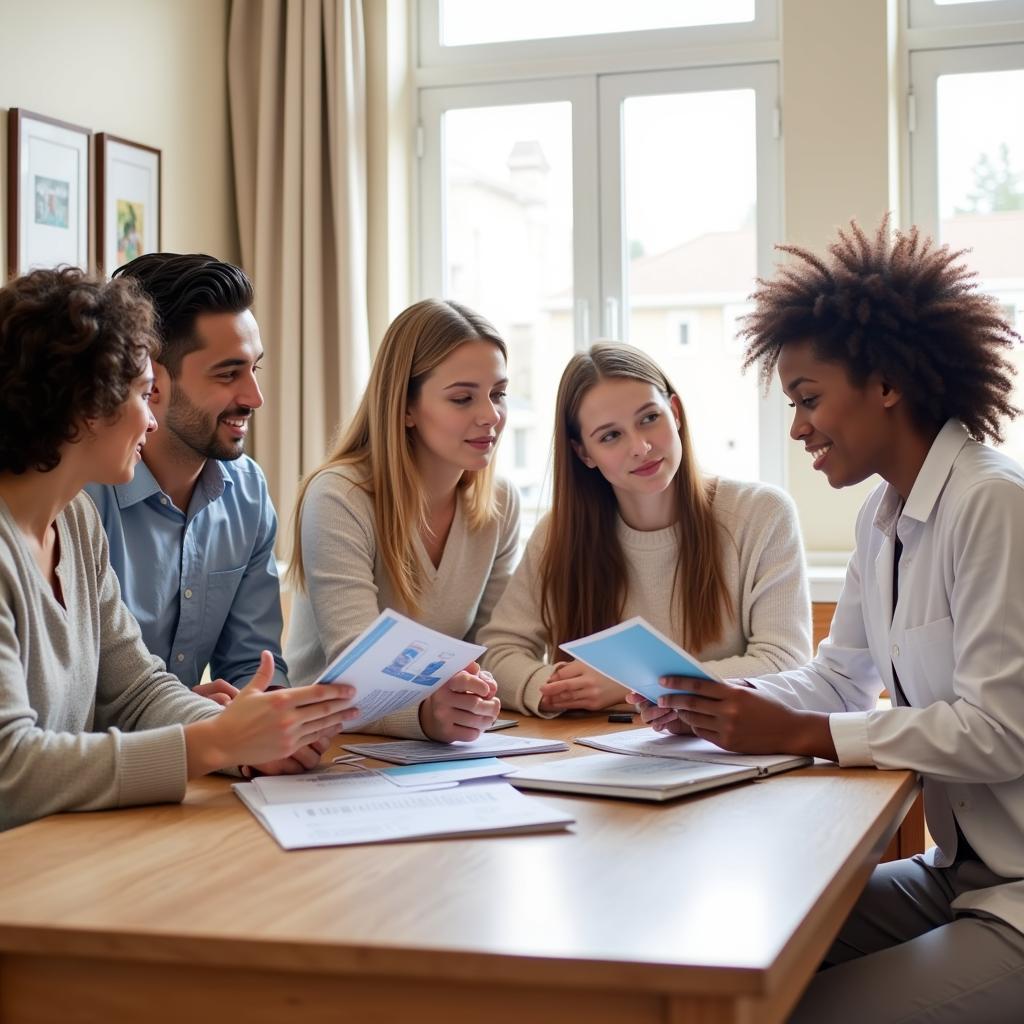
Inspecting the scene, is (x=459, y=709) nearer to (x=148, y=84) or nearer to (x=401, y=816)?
(x=401, y=816)

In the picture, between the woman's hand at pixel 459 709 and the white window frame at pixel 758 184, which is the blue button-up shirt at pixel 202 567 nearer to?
the woman's hand at pixel 459 709

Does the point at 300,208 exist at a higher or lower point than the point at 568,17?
lower

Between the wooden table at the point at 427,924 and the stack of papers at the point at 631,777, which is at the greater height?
the stack of papers at the point at 631,777

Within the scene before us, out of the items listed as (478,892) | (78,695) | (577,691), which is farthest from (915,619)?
(78,695)

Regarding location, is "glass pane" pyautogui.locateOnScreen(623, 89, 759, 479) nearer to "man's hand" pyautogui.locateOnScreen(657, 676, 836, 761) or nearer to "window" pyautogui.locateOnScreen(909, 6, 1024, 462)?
"window" pyautogui.locateOnScreen(909, 6, 1024, 462)

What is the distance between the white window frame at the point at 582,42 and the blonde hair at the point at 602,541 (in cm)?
181

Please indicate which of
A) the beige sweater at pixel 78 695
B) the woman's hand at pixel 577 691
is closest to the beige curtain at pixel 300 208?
Answer: the woman's hand at pixel 577 691

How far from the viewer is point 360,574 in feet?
6.99

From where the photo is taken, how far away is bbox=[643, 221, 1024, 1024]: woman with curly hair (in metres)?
1.44

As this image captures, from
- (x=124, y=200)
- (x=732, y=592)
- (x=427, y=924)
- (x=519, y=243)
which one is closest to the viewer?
(x=427, y=924)

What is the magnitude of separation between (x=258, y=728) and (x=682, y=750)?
21.6 inches

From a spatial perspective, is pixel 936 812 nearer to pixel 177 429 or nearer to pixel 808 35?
pixel 177 429

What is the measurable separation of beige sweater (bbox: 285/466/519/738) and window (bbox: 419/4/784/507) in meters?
1.56

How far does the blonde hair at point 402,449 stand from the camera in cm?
220
